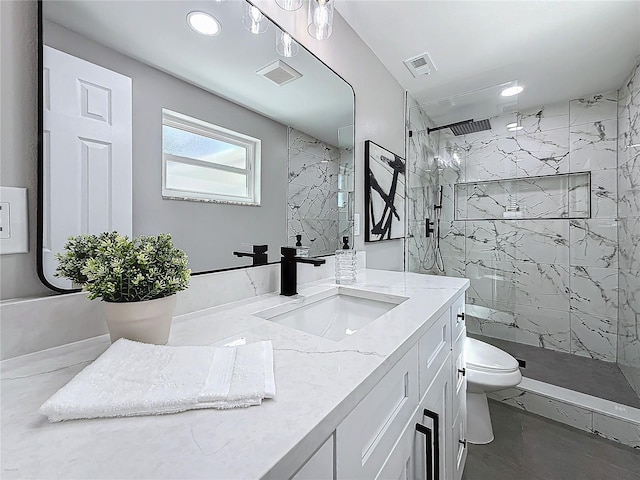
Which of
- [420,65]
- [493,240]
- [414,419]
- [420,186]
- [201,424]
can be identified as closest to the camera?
[201,424]

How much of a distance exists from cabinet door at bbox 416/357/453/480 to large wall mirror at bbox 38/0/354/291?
69 cm

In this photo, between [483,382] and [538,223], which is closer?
[483,382]

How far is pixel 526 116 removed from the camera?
2.72 meters

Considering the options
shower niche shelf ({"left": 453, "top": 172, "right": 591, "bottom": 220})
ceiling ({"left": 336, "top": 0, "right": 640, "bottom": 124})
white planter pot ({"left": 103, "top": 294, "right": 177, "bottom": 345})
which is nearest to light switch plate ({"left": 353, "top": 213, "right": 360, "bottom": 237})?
ceiling ({"left": 336, "top": 0, "right": 640, "bottom": 124})

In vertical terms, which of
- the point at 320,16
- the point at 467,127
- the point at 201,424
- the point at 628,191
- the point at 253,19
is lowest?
the point at 201,424

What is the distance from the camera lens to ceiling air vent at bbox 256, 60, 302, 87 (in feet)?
3.50

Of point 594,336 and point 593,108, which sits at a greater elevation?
point 593,108

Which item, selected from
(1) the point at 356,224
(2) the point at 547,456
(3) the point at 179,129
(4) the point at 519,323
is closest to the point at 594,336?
(4) the point at 519,323

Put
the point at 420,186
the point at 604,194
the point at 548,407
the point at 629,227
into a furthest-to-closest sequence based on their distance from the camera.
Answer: the point at 420,186
the point at 604,194
the point at 629,227
the point at 548,407

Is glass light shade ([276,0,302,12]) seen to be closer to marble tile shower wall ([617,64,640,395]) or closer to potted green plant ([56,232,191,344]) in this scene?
potted green plant ([56,232,191,344])

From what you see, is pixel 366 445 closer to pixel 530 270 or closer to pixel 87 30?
pixel 87 30

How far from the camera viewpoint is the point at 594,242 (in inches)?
96.7

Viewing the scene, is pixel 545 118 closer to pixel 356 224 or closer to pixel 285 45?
pixel 356 224

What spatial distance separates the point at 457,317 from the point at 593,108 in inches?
104
